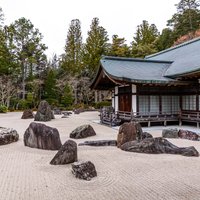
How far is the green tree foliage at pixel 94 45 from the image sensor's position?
34.1 metres

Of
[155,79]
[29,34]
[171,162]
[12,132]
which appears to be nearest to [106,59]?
[155,79]

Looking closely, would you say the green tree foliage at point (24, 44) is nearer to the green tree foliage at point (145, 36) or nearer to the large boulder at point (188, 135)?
the green tree foliage at point (145, 36)

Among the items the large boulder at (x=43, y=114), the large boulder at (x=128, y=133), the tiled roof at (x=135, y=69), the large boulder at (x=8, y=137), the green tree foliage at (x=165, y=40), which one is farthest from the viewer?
the green tree foliage at (x=165, y=40)

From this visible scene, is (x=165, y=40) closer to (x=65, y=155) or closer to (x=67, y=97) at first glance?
(x=67, y=97)

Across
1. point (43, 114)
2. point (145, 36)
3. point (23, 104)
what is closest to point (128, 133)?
point (43, 114)

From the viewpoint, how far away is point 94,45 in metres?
34.4

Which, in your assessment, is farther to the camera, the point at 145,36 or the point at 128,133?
the point at 145,36

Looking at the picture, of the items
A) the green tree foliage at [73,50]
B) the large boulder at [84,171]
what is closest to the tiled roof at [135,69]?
the large boulder at [84,171]

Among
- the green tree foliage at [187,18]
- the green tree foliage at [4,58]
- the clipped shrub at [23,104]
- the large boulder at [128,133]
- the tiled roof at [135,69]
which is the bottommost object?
the large boulder at [128,133]

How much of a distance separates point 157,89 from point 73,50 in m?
23.6

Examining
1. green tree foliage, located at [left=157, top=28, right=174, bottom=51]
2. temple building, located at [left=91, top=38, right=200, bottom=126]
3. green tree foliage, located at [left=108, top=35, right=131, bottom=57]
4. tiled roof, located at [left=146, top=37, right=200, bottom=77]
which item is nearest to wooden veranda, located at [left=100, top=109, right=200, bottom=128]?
temple building, located at [left=91, top=38, right=200, bottom=126]

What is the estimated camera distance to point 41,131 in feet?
26.9

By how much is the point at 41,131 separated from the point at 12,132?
6.48ft

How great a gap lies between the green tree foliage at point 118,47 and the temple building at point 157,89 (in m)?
16.9
